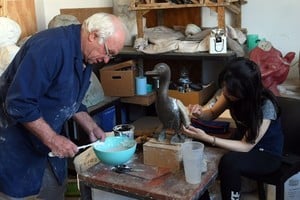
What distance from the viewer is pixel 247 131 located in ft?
5.80

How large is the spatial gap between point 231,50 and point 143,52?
679mm

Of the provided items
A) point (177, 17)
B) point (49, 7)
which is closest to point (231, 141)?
point (177, 17)

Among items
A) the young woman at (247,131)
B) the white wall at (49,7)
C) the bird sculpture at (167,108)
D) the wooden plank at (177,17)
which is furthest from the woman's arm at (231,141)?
the white wall at (49,7)

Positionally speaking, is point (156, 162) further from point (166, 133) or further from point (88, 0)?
point (88, 0)

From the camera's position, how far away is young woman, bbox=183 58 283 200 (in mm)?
1719

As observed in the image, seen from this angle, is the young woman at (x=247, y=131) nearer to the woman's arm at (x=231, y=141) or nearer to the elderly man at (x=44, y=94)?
the woman's arm at (x=231, y=141)

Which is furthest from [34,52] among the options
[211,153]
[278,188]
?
[278,188]

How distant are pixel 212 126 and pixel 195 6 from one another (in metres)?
1.20

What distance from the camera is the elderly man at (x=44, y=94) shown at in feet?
4.43

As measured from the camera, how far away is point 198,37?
3004 mm

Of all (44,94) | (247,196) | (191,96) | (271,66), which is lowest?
(247,196)

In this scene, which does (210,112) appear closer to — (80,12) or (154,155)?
(154,155)

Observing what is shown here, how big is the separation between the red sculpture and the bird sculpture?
1317 millimetres

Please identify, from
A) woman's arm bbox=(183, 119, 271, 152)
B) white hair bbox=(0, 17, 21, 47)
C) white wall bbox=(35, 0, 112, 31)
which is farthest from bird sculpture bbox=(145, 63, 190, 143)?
white wall bbox=(35, 0, 112, 31)
